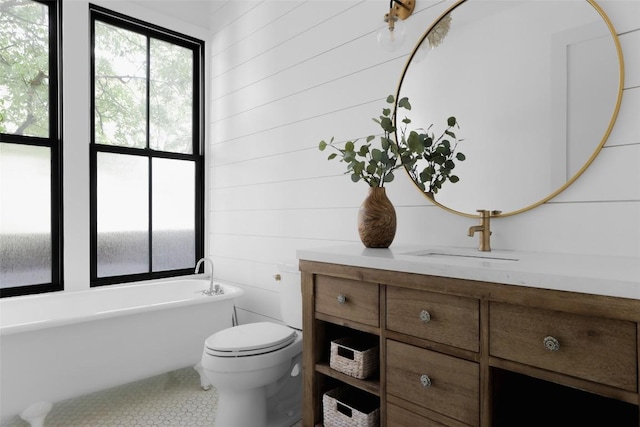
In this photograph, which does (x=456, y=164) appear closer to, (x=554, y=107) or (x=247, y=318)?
(x=554, y=107)

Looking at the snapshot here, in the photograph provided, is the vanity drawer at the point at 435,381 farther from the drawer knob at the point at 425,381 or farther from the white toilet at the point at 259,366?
the white toilet at the point at 259,366

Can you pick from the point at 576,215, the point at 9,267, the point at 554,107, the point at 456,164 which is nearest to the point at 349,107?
the point at 456,164

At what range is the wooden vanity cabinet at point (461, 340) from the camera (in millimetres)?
851

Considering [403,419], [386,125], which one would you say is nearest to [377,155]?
[386,125]

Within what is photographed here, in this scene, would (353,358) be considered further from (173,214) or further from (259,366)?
(173,214)

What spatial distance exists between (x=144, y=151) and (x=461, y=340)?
2739mm

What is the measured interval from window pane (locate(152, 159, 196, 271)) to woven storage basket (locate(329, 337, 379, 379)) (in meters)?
2.07

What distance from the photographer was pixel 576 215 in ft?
4.38

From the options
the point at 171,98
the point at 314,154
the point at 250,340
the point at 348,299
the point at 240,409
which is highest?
the point at 171,98

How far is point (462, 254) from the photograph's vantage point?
148 cm

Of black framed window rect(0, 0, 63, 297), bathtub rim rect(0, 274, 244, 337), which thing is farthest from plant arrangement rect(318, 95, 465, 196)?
black framed window rect(0, 0, 63, 297)

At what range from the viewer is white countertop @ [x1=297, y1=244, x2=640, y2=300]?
2.78 feet

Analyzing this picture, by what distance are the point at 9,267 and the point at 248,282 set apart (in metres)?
1.51

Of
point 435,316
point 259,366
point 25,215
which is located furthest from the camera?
point 25,215
